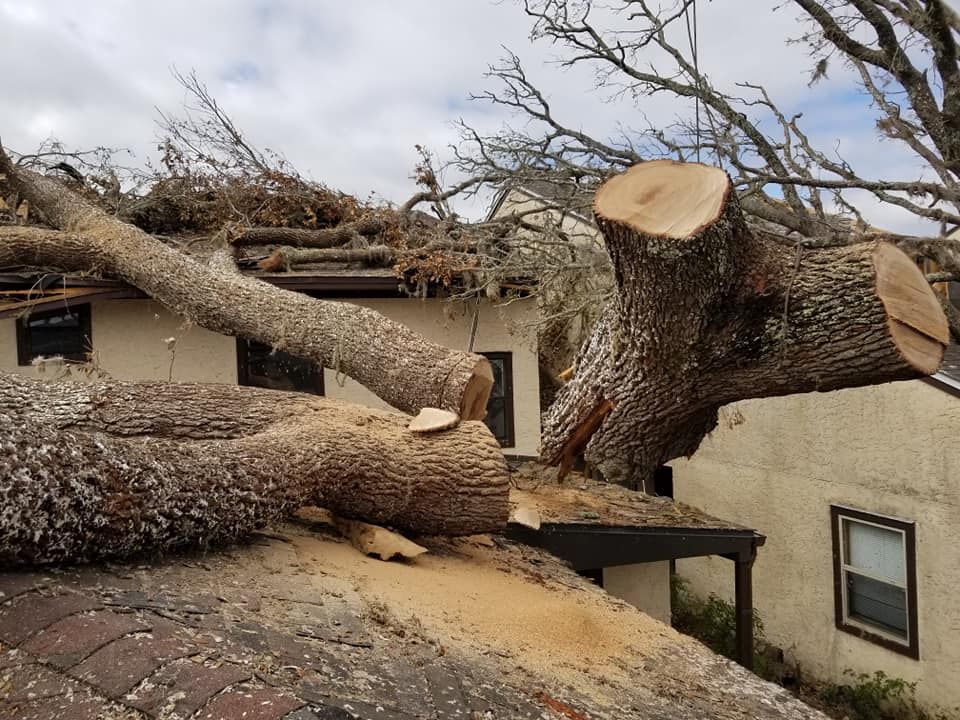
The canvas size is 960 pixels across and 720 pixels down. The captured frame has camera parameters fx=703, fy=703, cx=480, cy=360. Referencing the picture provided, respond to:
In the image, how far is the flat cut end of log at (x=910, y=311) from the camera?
360cm

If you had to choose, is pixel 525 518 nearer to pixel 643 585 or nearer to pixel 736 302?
pixel 736 302

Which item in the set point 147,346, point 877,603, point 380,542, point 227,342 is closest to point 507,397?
point 227,342

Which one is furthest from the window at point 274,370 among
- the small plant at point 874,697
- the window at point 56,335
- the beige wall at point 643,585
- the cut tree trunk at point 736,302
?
the small plant at point 874,697

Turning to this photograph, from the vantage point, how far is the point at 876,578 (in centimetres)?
784

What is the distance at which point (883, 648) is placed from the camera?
Result: 7754 mm

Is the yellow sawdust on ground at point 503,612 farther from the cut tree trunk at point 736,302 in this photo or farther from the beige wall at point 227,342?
the beige wall at point 227,342

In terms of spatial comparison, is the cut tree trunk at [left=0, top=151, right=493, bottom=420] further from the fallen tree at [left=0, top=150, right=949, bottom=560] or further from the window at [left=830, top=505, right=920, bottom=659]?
the window at [left=830, top=505, right=920, bottom=659]

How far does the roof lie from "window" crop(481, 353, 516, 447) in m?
4.54

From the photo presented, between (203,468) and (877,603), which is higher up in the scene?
(203,468)

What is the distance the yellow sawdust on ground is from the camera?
3.12 meters

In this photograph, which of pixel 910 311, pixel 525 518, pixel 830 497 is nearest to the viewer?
pixel 910 311

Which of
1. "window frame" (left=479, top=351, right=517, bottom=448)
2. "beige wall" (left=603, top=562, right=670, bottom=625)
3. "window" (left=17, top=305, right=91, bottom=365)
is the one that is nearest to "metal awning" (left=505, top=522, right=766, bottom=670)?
"beige wall" (left=603, top=562, right=670, bottom=625)

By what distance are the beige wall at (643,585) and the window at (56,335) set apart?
6.34m

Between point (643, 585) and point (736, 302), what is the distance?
4.56m
